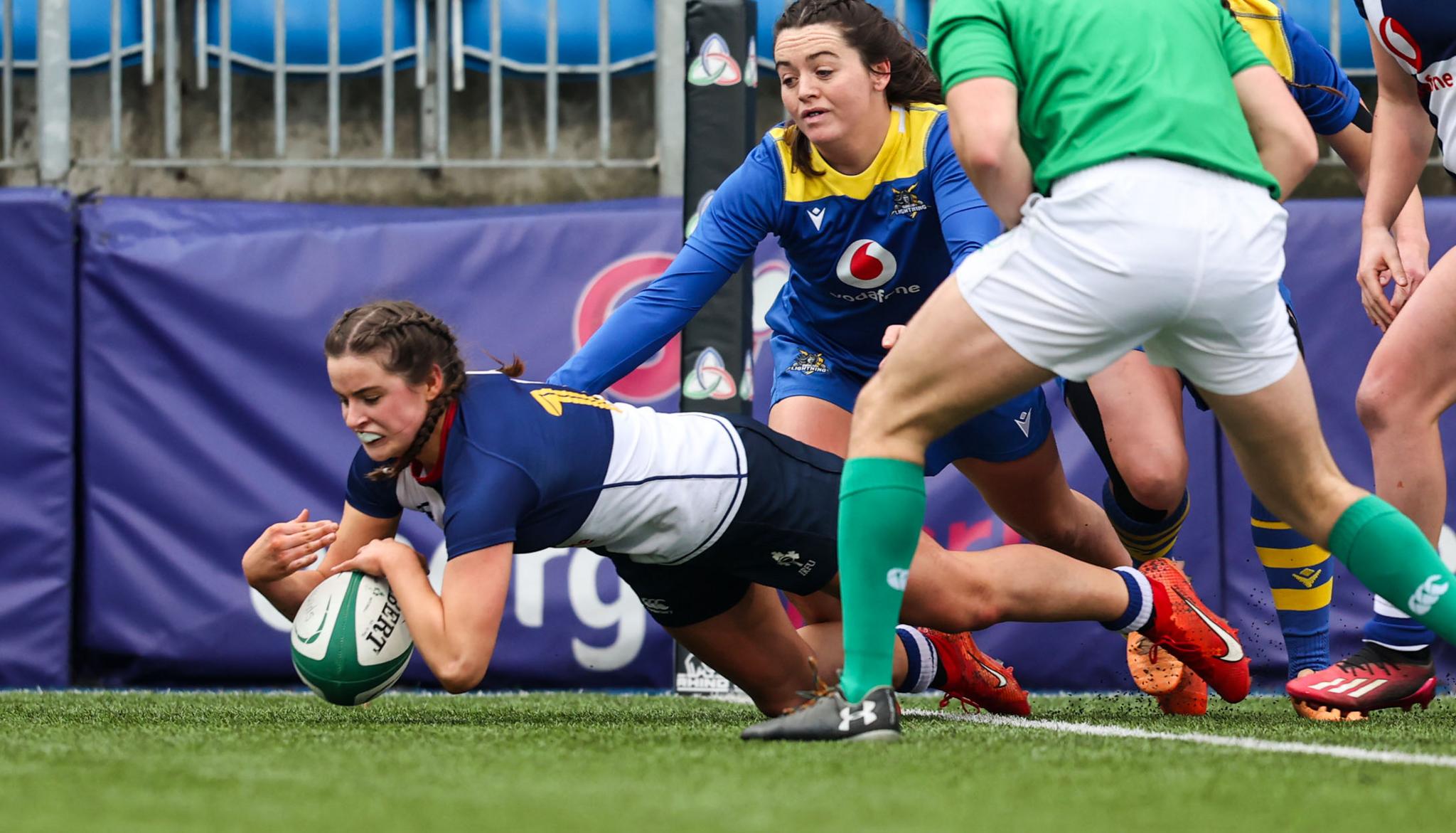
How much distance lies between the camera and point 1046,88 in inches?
113

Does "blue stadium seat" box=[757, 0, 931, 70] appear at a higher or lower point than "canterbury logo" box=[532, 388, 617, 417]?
higher

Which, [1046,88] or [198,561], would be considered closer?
[1046,88]

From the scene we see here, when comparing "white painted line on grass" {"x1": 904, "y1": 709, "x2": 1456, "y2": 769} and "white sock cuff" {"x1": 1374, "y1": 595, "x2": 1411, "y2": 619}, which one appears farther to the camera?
"white sock cuff" {"x1": 1374, "y1": 595, "x2": 1411, "y2": 619}

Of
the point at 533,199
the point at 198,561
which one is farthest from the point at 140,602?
the point at 533,199

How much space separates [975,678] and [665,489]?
1057mm

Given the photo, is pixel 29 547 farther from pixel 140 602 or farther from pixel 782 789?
pixel 782 789

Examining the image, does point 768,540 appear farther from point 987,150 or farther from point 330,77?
point 330,77

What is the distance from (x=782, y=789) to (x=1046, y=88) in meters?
1.25

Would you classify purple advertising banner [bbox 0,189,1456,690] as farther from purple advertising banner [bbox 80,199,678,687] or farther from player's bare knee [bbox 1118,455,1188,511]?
player's bare knee [bbox 1118,455,1188,511]

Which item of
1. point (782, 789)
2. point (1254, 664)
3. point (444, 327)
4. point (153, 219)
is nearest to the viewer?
point (782, 789)

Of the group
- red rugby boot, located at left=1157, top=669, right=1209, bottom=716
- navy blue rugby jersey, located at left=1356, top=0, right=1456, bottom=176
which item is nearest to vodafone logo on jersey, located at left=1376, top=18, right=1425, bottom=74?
navy blue rugby jersey, located at left=1356, top=0, right=1456, bottom=176

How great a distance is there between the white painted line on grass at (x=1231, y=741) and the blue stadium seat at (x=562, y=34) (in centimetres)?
340

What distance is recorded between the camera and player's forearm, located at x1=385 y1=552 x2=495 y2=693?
3.15m

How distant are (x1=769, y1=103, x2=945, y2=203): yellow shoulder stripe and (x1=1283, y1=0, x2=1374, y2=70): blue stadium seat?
3170mm
